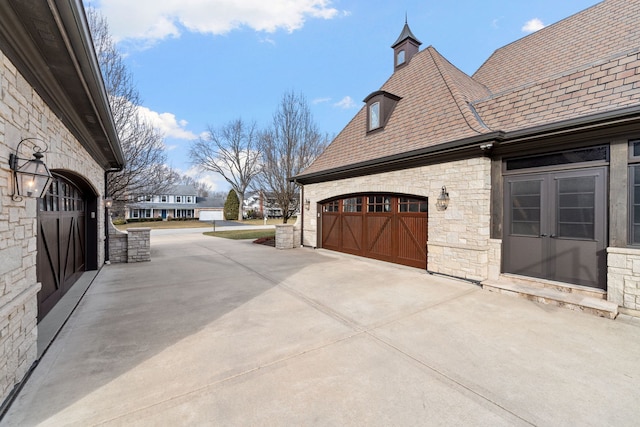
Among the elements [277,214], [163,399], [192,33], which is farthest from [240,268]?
[277,214]

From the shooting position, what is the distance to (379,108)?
9.63m

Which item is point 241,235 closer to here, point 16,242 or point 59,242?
point 59,242

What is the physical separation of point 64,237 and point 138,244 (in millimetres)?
3410

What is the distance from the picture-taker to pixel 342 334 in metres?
3.63

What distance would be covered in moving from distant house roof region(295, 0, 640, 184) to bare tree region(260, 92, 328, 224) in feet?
25.2

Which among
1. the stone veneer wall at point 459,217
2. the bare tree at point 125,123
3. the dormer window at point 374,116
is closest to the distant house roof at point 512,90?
the dormer window at point 374,116

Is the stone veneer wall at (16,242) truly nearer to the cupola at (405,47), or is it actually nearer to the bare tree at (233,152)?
the cupola at (405,47)

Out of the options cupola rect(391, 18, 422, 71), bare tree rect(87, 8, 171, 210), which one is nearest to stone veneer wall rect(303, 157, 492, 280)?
cupola rect(391, 18, 422, 71)

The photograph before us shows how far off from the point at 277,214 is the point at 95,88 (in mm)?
48257

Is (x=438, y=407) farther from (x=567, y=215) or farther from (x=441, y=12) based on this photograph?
(x=441, y=12)

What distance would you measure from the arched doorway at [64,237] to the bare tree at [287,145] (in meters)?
11.9

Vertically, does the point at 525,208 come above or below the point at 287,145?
below

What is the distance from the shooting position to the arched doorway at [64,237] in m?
4.36

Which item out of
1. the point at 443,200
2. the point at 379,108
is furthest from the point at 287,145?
the point at 443,200
